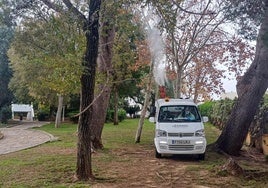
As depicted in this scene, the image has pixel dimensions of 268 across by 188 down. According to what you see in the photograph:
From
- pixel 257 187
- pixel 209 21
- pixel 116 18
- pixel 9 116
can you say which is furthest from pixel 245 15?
pixel 9 116

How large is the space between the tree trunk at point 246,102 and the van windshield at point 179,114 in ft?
5.37

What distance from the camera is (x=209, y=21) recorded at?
1823cm

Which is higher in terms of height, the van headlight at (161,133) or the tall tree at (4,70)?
the tall tree at (4,70)

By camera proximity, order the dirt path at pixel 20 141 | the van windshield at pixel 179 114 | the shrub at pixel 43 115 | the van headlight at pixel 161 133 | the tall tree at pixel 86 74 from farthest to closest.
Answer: the shrub at pixel 43 115 < the dirt path at pixel 20 141 < the van windshield at pixel 179 114 < the van headlight at pixel 161 133 < the tall tree at pixel 86 74

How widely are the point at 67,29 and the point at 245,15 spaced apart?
5.20 m

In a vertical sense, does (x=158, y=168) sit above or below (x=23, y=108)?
below

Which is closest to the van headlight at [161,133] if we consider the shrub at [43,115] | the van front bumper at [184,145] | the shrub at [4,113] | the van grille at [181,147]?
the van front bumper at [184,145]

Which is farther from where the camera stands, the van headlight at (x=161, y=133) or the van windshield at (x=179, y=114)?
the van windshield at (x=179, y=114)

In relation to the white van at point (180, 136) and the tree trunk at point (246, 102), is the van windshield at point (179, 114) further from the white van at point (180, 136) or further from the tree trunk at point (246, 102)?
the tree trunk at point (246, 102)

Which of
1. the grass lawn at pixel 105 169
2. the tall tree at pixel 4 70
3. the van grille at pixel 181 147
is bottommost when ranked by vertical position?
the grass lawn at pixel 105 169

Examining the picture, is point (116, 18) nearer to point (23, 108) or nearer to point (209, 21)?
point (209, 21)

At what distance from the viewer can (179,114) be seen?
1162cm

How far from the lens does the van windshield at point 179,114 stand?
11391 mm

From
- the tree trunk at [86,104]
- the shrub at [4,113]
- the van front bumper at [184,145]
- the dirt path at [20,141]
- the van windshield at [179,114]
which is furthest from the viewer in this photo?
the shrub at [4,113]
